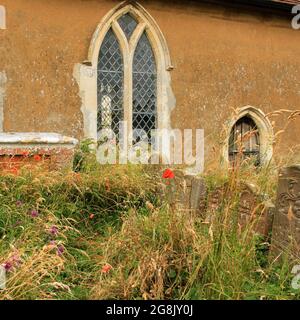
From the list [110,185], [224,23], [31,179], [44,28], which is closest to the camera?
[31,179]

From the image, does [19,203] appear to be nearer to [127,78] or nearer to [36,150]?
[36,150]

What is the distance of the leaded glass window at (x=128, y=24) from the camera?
1019 centimetres

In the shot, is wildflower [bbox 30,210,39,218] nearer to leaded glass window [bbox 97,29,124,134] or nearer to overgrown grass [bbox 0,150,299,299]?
overgrown grass [bbox 0,150,299,299]

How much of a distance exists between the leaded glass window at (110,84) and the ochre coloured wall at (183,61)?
50 centimetres

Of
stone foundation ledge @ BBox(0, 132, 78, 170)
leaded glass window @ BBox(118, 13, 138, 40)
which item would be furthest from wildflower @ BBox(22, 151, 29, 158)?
leaded glass window @ BBox(118, 13, 138, 40)

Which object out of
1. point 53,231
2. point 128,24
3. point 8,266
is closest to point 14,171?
point 53,231

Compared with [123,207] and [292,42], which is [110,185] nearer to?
[123,207]

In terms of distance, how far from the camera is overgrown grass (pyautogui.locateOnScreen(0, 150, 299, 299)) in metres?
4.16

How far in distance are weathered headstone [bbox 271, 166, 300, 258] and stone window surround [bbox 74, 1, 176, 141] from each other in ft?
16.6

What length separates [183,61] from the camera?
34.6 feet

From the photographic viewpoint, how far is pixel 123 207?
655 cm

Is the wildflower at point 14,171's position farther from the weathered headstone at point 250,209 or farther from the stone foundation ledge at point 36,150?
the weathered headstone at point 250,209

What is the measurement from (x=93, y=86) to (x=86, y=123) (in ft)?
2.25

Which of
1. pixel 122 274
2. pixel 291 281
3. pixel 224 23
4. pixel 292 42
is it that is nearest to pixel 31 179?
pixel 122 274
